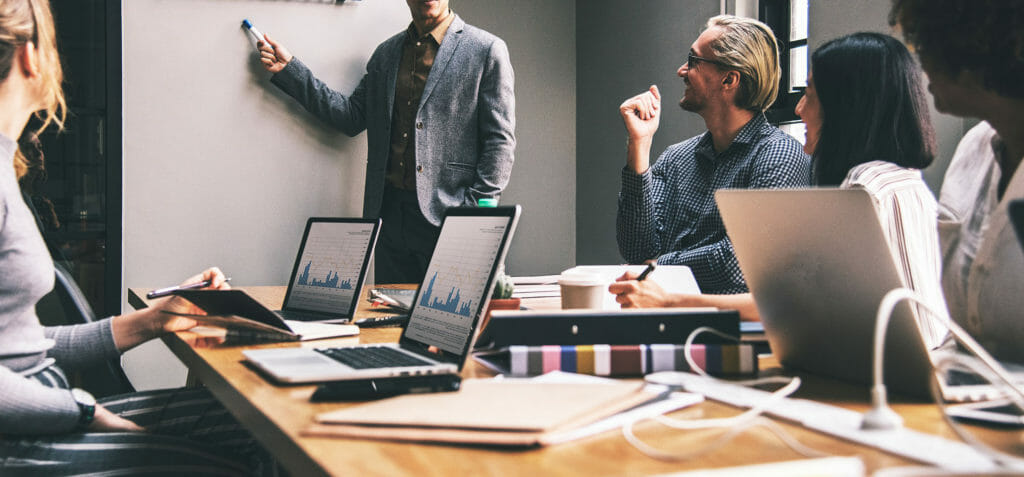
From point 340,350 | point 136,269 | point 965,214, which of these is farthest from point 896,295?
point 136,269

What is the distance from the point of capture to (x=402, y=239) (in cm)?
280

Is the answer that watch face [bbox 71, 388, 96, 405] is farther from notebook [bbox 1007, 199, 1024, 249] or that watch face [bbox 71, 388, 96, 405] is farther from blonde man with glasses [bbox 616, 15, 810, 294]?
blonde man with glasses [bbox 616, 15, 810, 294]

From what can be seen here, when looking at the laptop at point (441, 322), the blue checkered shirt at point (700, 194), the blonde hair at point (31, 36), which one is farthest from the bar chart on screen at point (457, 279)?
the blue checkered shirt at point (700, 194)

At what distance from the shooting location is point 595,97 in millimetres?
4645

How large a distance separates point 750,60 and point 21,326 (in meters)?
1.88

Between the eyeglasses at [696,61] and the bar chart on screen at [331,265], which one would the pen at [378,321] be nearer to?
the bar chart on screen at [331,265]

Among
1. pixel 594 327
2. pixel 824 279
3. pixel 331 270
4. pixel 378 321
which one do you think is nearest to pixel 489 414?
pixel 594 327

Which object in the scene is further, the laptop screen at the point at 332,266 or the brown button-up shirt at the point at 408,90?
the brown button-up shirt at the point at 408,90

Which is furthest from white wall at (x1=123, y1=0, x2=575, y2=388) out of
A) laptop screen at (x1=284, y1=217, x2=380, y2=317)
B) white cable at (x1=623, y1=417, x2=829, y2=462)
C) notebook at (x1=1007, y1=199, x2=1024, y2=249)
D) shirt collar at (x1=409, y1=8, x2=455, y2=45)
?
notebook at (x1=1007, y1=199, x2=1024, y2=249)

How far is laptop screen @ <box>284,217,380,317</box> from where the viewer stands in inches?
65.1

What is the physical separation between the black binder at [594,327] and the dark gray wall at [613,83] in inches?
108

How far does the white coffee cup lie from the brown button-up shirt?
1448 mm

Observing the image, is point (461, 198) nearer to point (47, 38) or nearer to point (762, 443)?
point (47, 38)

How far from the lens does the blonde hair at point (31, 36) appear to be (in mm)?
1297
